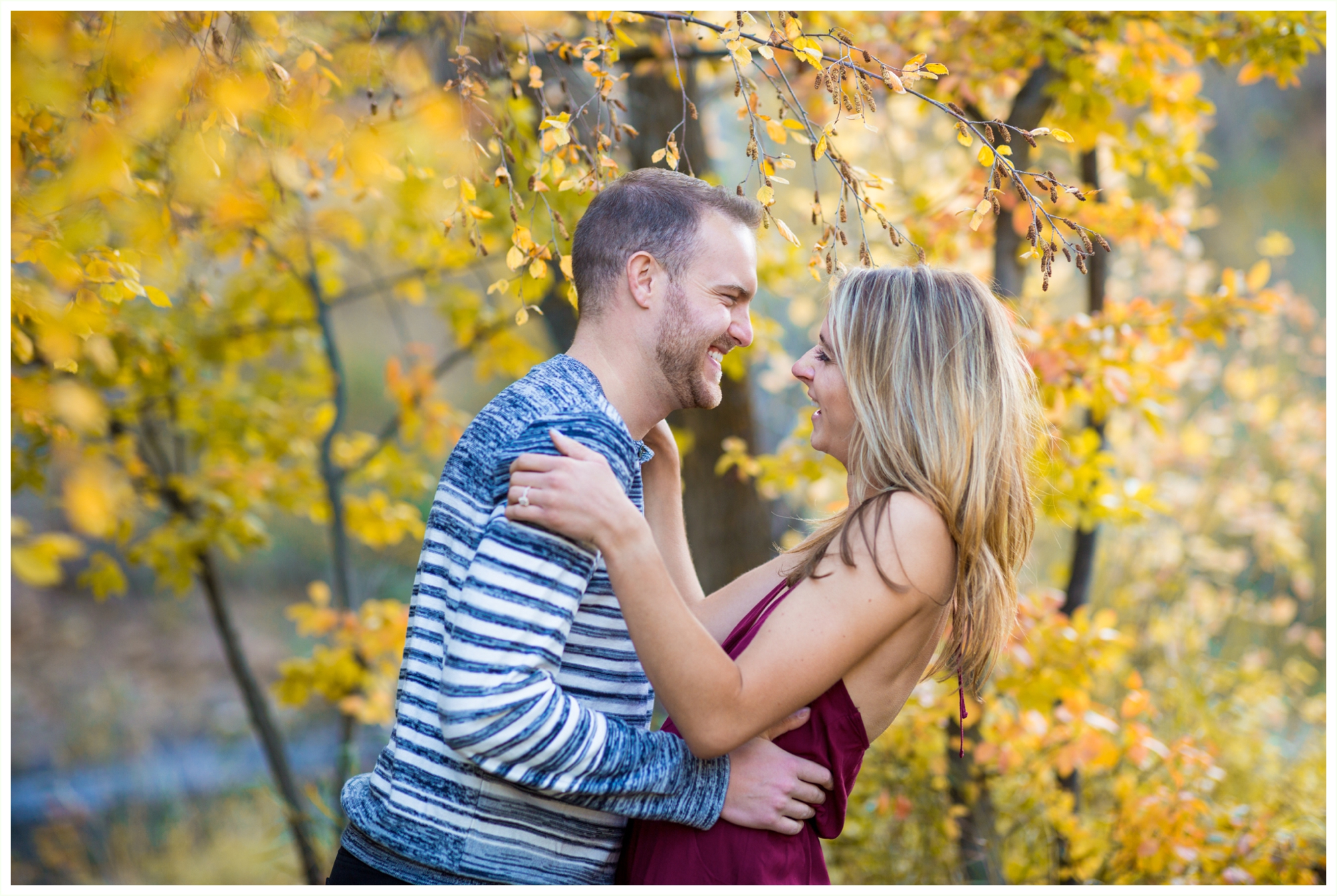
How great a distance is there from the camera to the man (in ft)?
4.11

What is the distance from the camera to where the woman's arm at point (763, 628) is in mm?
1276

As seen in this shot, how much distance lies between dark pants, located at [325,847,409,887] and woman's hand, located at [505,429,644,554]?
612 mm

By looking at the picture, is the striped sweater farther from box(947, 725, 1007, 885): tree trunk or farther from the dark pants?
box(947, 725, 1007, 885): tree trunk

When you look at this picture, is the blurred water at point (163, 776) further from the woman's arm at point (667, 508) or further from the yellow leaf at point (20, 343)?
the woman's arm at point (667, 508)

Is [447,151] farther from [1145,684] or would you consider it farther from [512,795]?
[1145,684]

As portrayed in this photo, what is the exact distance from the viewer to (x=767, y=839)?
151cm

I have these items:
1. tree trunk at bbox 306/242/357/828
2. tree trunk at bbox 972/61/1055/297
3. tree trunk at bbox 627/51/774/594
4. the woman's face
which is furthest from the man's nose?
tree trunk at bbox 306/242/357/828

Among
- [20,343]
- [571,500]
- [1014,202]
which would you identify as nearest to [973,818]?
[1014,202]

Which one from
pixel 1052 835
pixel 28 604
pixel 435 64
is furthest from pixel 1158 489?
pixel 28 604

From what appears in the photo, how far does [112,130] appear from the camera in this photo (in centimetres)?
156

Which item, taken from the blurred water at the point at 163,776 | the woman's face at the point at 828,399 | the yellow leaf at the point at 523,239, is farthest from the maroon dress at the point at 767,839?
the blurred water at the point at 163,776

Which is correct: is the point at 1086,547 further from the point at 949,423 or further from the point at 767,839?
the point at 767,839

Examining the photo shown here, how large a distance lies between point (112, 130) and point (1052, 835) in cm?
346

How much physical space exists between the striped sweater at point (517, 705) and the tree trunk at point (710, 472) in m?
2.22
